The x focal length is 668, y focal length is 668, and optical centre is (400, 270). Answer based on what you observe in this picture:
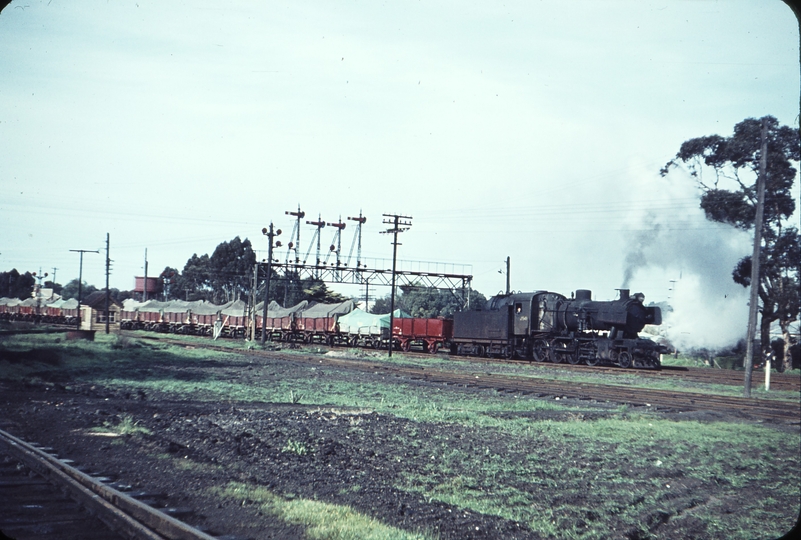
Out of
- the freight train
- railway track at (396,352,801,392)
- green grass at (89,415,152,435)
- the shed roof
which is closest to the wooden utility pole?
green grass at (89,415,152,435)

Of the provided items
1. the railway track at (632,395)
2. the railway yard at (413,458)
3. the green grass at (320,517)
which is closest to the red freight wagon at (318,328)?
the railway track at (632,395)

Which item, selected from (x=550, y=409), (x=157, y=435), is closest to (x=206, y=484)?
(x=157, y=435)

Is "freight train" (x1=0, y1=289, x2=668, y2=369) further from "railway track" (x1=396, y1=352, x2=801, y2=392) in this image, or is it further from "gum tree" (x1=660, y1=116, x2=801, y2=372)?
"gum tree" (x1=660, y1=116, x2=801, y2=372)

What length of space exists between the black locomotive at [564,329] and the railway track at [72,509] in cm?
2490

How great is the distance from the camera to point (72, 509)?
22.0 ft

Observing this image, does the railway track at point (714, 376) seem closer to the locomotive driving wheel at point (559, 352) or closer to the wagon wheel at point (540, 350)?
the locomotive driving wheel at point (559, 352)

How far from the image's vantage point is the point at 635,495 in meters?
7.91

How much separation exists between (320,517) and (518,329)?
28791 mm

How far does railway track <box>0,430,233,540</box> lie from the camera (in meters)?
5.88

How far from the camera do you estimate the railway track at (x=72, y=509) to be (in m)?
5.88

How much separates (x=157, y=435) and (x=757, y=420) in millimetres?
11328

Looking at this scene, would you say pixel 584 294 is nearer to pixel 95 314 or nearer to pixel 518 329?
pixel 518 329

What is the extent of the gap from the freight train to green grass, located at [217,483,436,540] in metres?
23.9

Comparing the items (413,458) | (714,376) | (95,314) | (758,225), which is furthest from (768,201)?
(95,314)
